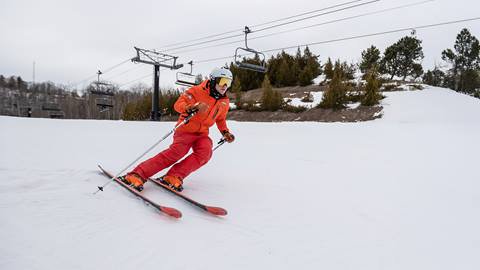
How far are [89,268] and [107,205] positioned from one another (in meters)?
0.95

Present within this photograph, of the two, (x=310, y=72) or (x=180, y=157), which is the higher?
(x=310, y=72)

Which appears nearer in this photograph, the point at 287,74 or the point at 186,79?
the point at 186,79

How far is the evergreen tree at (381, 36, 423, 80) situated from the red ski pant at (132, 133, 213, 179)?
2148cm

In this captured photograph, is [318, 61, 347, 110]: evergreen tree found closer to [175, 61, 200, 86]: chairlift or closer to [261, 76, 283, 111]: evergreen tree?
[261, 76, 283, 111]: evergreen tree

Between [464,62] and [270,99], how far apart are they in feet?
71.4

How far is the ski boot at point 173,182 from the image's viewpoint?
3.10 metres

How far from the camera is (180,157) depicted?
3.30m

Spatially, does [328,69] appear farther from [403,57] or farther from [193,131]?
[193,131]

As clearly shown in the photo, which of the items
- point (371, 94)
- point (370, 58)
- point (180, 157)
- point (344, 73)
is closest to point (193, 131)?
point (180, 157)

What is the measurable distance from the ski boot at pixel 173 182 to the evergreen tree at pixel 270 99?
1329 cm

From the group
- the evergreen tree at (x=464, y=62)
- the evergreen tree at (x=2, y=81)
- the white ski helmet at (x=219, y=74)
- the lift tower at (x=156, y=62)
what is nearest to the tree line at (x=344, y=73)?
the evergreen tree at (x=464, y=62)

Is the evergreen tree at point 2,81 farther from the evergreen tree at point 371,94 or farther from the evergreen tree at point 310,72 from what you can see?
the evergreen tree at point 371,94

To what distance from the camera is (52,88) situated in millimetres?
77250

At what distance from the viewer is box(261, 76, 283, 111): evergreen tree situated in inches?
632
